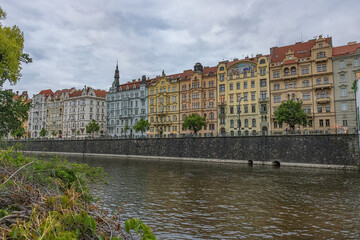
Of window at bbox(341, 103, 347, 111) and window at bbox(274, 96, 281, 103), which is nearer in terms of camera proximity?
window at bbox(341, 103, 347, 111)

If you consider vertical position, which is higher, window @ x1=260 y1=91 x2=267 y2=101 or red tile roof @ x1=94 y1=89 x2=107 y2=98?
red tile roof @ x1=94 y1=89 x2=107 y2=98

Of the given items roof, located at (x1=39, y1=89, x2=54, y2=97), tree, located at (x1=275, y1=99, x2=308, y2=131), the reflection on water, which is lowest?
the reflection on water

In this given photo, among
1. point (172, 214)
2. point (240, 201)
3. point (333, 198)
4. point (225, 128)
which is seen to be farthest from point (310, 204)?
point (225, 128)

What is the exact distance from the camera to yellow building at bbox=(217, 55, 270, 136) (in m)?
60.8

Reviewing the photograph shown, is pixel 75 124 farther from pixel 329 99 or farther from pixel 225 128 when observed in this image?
pixel 329 99

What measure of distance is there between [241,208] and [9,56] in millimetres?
20006

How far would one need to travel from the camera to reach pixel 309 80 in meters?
55.5

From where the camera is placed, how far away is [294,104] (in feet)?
157

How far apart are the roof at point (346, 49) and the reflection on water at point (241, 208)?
132 ft

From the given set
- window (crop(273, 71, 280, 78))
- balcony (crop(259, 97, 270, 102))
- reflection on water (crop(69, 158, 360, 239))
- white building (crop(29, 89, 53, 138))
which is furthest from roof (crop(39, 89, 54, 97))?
reflection on water (crop(69, 158, 360, 239))

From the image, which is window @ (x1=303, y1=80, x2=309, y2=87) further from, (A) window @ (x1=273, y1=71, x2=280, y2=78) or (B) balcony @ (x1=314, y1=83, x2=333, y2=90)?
(A) window @ (x1=273, y1=71, x2=280, y2=78)

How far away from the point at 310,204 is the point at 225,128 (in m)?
50.6

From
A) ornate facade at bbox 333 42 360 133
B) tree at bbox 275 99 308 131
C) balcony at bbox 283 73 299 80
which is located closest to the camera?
tree at bbox 275 99 308 131

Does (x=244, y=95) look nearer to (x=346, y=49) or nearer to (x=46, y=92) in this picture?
(x=346, y=49)
